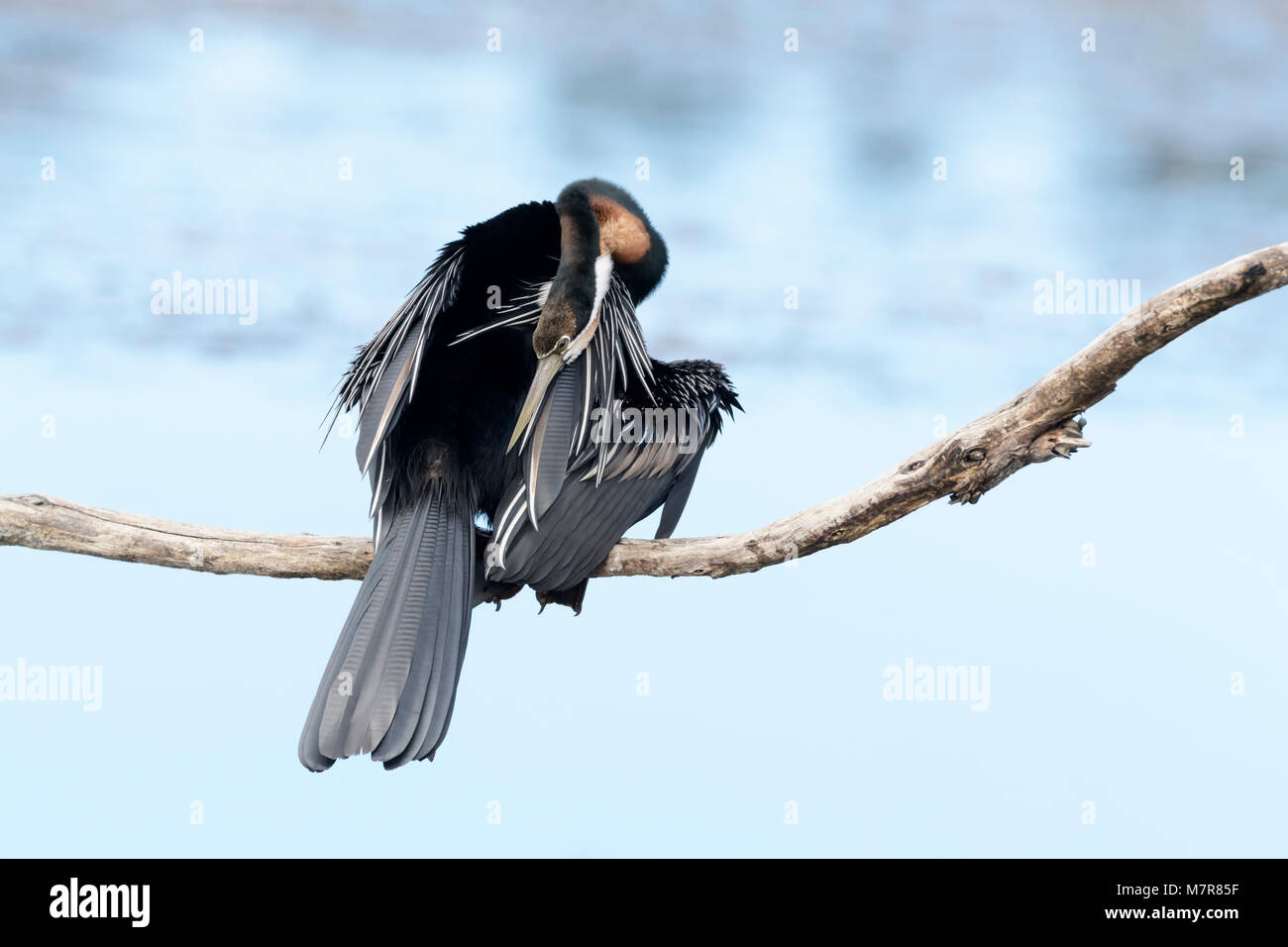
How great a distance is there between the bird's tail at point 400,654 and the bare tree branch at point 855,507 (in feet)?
0.86

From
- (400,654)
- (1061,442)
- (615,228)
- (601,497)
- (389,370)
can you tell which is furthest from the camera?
(615,228)

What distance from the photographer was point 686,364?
307cm

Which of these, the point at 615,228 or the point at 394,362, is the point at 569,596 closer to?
the point at 394,362

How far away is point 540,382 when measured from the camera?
267cm

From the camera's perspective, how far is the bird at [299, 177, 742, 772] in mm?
2271

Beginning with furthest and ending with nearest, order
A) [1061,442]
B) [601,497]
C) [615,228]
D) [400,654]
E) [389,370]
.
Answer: [615,228] < [389,370] < [601,497] < [1061,442] < [400,654]

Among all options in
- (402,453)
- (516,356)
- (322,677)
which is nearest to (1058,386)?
(516,356)

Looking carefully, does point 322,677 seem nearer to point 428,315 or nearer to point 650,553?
Result: point 650,553

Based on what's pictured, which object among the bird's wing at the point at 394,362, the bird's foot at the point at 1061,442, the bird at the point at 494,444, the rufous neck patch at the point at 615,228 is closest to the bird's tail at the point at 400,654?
the bird at the point at 494,444

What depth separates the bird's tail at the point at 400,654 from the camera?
219 centimetres

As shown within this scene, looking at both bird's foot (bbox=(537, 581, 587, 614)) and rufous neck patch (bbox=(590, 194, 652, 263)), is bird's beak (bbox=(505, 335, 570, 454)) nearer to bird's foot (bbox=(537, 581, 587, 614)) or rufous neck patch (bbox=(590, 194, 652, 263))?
bird's foot (bbox=(537, 581, 587, 614))

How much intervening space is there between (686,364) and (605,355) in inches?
14.2

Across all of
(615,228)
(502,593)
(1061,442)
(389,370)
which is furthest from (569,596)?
(1061,442)

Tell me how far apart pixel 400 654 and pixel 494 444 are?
2.03ft
